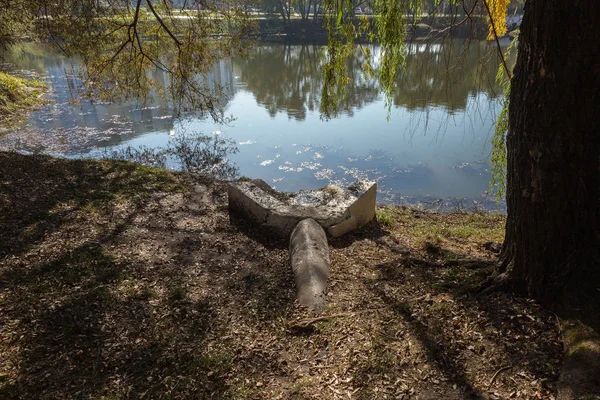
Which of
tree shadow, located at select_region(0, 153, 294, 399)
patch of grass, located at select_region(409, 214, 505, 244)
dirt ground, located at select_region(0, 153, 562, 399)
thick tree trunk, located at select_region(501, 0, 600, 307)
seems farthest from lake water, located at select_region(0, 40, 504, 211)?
tree shadow, located at select_region(0, 153, 294, 399)

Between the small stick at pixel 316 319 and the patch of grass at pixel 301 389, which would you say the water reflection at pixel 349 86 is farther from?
the patch of grass at pixel 301 389

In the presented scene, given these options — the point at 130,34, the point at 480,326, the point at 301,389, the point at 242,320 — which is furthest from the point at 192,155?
the point at 480,326

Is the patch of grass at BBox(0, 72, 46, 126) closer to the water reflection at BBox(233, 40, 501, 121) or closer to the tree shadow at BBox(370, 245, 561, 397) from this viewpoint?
the water reflection at BBox(233, 40, 501, 121)

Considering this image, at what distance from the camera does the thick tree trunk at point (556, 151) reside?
2.22m

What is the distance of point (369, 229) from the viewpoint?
224 inches

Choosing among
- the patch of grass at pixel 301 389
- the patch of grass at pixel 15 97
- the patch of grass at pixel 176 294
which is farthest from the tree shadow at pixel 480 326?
the patch of grass at pixel 15 97

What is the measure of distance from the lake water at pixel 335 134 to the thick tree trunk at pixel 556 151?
2601 millimetres

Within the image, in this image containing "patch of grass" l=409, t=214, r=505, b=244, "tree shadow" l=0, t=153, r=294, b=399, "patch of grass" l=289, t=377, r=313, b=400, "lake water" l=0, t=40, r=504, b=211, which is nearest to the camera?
"patch of grass" l=289, t=377, r=313, b=400

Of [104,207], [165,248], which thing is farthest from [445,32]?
[104,207]

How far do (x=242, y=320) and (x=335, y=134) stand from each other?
993 cm

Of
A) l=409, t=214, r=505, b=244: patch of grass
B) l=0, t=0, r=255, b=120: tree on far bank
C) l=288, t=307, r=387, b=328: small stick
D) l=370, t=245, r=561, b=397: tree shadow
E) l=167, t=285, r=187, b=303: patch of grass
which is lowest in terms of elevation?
l=409, t=214, r=505, b=244: patch of grass

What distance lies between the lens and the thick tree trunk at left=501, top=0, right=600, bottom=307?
2221 millimetres

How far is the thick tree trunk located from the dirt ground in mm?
330

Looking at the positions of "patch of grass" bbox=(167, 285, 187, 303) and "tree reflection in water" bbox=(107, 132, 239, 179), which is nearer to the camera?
"patch of grass" bbox=(167, 285, 187, 303)
